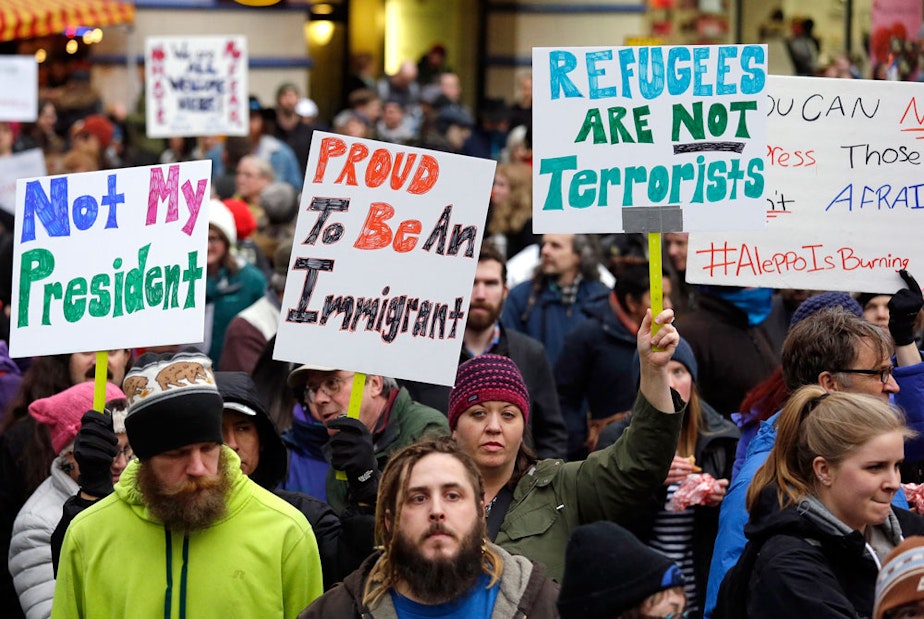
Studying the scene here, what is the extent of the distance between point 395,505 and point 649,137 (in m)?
1.51

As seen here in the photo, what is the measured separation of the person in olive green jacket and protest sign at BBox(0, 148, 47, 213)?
23.9 feet

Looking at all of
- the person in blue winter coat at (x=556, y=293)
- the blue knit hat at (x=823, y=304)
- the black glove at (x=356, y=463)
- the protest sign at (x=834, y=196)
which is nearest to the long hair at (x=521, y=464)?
the black glove at (x=356, y=463)

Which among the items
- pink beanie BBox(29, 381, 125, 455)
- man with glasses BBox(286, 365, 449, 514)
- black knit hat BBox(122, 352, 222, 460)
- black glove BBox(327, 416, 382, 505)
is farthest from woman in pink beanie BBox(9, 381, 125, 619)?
black glove BBox(327, 416, 382, 505)

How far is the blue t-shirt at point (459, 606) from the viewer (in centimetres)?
A: 384

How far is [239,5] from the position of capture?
2003 centimetres

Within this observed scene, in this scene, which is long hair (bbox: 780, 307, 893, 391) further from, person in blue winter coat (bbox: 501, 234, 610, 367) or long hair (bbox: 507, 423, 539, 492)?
person in blue winter coat (bbox: 501, 234, 610, 367)

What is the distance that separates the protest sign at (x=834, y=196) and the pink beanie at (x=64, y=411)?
2.04m

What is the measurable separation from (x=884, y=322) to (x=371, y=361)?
7.77ft

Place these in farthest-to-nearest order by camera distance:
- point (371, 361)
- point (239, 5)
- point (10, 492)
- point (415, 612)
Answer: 1. point (239, 5)
2. point (10, 492)
3. point (371, 361)
4. point (415, 612)

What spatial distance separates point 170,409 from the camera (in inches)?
169

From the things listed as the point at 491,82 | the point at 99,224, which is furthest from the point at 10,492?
the point at 491,82

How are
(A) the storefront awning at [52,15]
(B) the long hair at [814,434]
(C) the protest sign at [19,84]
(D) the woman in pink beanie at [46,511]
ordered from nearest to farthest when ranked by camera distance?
(B) the long hair at [814,434], (D) the woman in pink beanie at [46,511], (C) the protest sign at [19,84], (A) the storefront awning at [52,15]

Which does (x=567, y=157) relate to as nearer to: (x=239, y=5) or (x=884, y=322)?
(x=884, y=322)

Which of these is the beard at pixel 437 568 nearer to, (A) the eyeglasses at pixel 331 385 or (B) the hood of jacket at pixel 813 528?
(B) the hood of jacket at pixel 813 528
